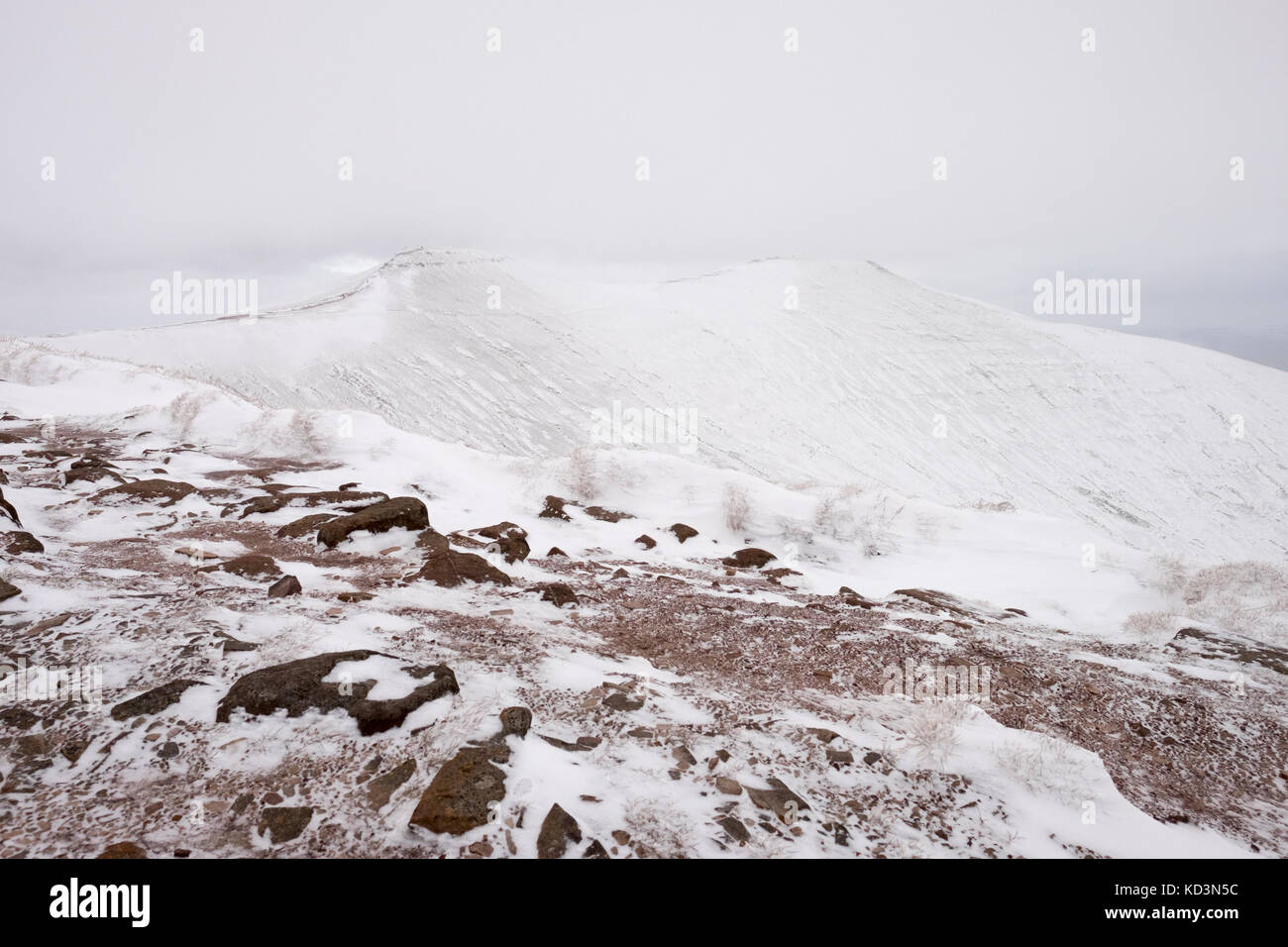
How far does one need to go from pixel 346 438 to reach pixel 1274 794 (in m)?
19.0

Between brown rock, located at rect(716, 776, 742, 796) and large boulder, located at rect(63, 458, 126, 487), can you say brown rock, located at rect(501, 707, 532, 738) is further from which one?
large boulder, located at rect(63, 458, 126, 487)

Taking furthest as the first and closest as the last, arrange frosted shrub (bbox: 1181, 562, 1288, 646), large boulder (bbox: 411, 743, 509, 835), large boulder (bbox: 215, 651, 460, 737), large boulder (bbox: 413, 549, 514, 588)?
frosted shrub (bbox: 1181, 562, 1288, 646) → large boulder (bbox: 413, 549, 514, 588) → large boulder (bbox: 215, 651, 460, 737) → large boulder (bbox: 411, 743, 509, 835)

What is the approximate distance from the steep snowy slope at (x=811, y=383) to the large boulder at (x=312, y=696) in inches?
1071

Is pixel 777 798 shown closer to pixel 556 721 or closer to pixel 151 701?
pixel 556 721

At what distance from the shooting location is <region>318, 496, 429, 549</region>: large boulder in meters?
9.41

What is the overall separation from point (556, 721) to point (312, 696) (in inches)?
70.1

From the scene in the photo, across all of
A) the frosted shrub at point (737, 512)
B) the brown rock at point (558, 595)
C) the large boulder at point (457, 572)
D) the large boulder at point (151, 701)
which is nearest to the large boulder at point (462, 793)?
the large boulder at point (151, 701)

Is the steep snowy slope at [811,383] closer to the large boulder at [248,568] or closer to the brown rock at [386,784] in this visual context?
the large boulder at [248,568]

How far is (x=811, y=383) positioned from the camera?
50.0m

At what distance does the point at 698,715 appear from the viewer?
193 inches

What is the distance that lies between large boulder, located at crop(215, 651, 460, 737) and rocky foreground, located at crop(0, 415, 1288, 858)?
0.07ft

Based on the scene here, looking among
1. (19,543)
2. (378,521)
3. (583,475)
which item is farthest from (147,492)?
(583,475)

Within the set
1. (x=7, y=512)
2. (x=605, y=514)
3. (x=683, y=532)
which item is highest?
(x=7, y=512)

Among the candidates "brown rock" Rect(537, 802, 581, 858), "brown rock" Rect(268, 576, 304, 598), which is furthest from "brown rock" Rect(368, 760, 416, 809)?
"brown rock" Rect(268, 576, 304, 598)
